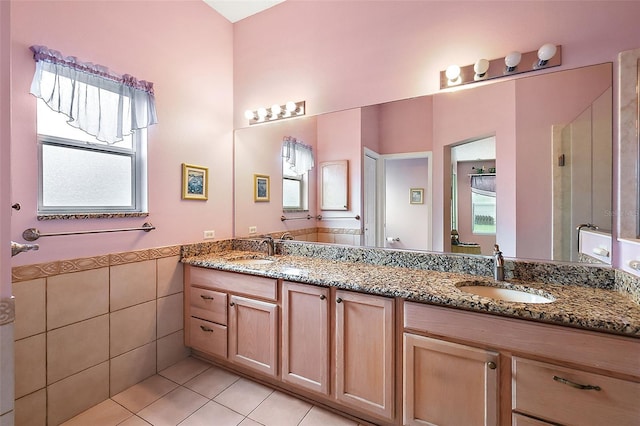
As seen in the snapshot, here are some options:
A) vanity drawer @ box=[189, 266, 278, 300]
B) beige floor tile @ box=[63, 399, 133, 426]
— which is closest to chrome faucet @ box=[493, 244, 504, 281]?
vanity drawer @ box=[189, 266, 278, 300]

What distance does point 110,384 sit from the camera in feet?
6.04

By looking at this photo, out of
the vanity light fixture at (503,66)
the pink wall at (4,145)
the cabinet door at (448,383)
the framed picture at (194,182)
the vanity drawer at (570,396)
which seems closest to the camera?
the pink wall at (4,145)

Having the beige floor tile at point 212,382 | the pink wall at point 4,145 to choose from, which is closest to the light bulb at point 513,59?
the pink wall at point 4,145

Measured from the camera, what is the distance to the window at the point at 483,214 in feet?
5.58

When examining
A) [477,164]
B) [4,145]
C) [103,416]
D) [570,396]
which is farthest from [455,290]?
[103,416]

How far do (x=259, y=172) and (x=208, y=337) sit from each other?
1430mm

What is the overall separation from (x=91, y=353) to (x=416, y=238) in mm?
2157

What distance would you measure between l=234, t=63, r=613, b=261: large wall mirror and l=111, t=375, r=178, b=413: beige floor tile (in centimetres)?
144

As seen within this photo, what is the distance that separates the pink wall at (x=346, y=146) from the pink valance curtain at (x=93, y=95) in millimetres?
1234

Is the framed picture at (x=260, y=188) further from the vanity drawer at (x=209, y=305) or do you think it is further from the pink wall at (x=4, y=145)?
the pink wall at (x=4, y=145)

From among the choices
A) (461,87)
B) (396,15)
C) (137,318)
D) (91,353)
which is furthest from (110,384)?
(396,15)

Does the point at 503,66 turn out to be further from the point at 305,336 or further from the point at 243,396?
the point at 243,396

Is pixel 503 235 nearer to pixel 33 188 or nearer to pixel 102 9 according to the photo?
pixel 33 188

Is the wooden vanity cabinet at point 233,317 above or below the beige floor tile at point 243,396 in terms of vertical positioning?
above
